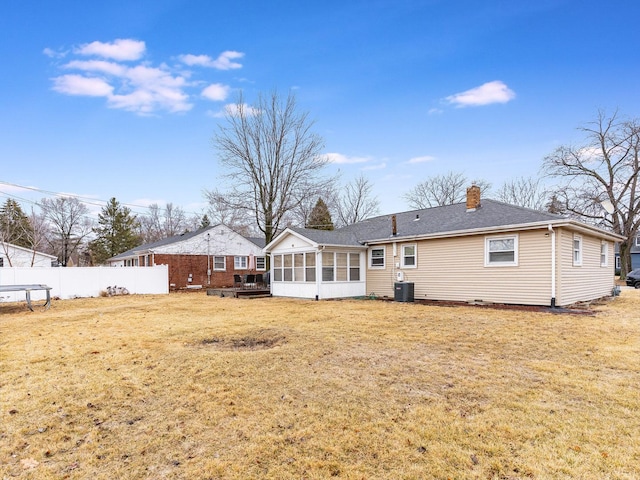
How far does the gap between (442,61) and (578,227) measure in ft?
27.5

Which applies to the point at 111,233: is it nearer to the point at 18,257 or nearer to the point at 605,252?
the point at 18,257

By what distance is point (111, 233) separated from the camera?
1688 inches

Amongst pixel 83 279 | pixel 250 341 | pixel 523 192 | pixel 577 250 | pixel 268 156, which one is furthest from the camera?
pixel 523 192

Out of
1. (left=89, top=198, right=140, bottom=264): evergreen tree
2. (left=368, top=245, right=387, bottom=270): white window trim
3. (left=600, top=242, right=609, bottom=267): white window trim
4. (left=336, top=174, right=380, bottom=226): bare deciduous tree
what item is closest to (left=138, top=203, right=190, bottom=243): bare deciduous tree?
(left=89, top=198, right=140, bottom=264): evergreen tree

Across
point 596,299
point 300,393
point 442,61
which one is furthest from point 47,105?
point 596,299

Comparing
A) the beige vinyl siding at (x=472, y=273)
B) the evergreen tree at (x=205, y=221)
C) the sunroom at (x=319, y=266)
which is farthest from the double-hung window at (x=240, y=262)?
the evergreen tree at (x=205, y=221)

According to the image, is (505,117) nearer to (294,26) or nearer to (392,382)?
(294,26)

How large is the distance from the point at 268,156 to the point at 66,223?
30.7 m

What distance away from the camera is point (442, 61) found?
14594mm

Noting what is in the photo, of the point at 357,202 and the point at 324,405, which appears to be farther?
the point at 357,202

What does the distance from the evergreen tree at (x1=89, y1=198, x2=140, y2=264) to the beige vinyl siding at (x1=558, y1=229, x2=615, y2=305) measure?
44893mm


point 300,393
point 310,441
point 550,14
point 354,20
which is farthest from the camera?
point 354,20

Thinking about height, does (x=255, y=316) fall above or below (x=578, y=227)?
below

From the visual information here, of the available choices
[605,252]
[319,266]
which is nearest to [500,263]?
[605,252]
